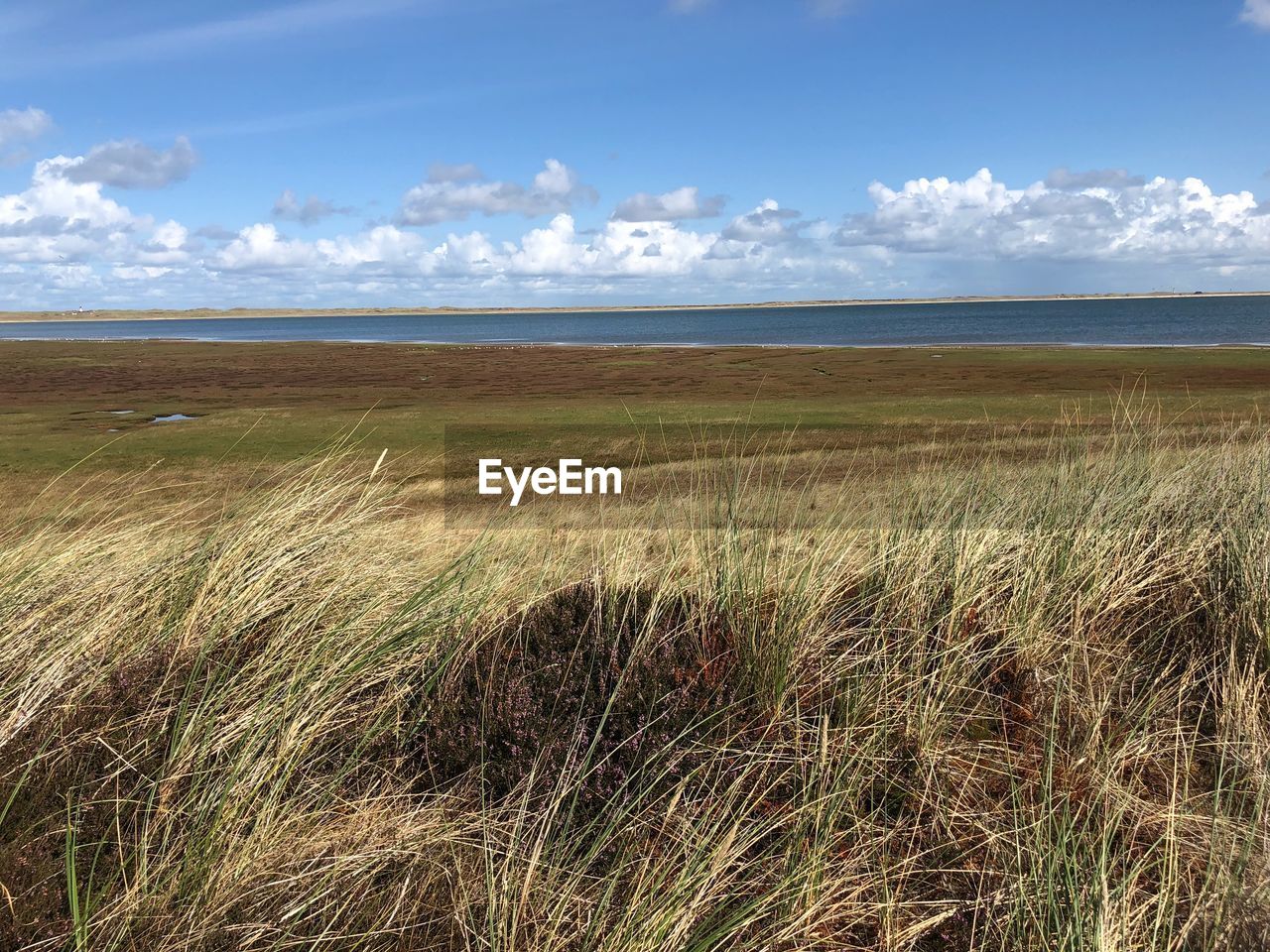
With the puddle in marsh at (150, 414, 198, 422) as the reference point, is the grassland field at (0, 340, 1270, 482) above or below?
above

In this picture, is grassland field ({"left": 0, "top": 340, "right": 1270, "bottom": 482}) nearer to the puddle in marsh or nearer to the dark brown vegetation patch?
the puddle in marsh

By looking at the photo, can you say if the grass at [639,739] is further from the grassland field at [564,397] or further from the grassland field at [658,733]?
the grassland field at [564,397]

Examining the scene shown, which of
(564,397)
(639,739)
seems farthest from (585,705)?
(564,397)

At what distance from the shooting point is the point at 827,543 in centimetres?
553

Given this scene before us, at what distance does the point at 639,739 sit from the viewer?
3932 mm

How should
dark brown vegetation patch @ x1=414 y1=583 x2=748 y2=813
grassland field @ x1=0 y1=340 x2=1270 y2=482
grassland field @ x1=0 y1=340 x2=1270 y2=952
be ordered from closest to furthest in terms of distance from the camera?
grassland field @ x1=0 y1=340 x2=1270 y2=952
dark brown vegetation patch @ x1=414 y1=583 x2=748 y2=813
grassland field @ x1=0 y1=340 x2=1270 y2=482

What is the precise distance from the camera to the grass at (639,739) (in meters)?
2.95

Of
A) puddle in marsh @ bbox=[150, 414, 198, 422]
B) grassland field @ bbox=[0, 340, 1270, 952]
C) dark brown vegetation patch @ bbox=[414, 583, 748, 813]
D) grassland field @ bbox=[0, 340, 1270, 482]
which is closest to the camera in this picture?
grassland field @ bbox=[0, 340, 1270, 952]

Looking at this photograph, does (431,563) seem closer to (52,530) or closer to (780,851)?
(52,530)

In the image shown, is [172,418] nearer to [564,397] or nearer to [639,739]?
[564,397]

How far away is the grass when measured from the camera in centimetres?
295

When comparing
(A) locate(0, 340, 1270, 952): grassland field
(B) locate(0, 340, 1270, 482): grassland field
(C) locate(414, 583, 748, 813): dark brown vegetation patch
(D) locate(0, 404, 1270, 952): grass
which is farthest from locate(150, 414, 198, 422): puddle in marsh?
(C) locate(414, 583, 748, 813): dark brown vegetation patch

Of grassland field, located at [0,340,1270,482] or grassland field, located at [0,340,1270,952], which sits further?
grassland field, located at [0,340,1270,482]

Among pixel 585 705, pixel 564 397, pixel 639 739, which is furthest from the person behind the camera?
pixel 564 397
